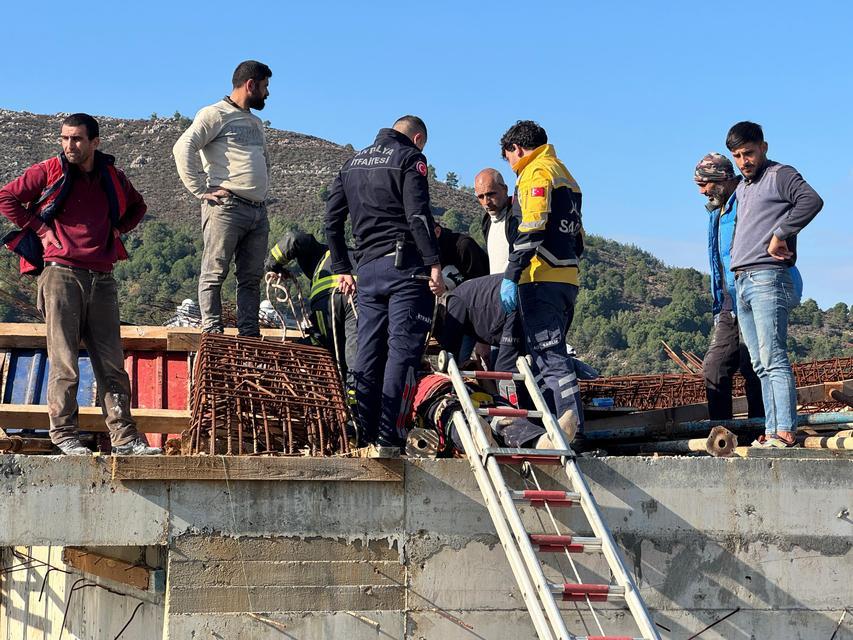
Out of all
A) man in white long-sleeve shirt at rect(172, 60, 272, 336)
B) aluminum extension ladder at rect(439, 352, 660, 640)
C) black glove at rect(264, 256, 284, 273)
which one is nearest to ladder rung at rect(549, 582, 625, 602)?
aluminum extension ladder at rect(439, 352, 660, 640)

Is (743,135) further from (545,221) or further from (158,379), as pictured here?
(158,379)

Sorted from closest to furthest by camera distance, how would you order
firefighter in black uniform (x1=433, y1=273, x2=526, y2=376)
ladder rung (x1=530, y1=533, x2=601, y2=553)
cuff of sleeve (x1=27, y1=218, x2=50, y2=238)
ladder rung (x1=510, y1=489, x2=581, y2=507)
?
ladder rung (x1=530, y1=533, x2=601, y2=553) → ladder rung (x1=510, y1=489, x2=581, y2=507) → cuff of sleeve (x1=27, y1=218, x2=50, y2=238) → firefighter in black uniform (x1=433, y1=273, x2=526, y2=376)

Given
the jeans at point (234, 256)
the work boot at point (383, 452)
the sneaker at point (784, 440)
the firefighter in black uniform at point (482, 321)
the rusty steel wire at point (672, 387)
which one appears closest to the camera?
Result: the work boot at point (383, 452)

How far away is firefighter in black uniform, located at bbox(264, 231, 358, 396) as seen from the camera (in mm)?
8492

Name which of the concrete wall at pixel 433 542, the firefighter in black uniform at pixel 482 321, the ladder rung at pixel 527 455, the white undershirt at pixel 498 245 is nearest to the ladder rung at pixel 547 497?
the ladder rung at pixel 527 455

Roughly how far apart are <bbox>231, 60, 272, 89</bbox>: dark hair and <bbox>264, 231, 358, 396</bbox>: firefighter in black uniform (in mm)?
1186

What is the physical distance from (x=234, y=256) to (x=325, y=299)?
0.81m

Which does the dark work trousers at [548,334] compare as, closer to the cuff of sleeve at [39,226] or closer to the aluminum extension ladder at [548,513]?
the aluminum extension ladder at [548,513]

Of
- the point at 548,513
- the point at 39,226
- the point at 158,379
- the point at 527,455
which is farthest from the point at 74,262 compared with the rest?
the point at 548,513

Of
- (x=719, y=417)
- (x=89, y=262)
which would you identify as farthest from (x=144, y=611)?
(x=719, y=417)

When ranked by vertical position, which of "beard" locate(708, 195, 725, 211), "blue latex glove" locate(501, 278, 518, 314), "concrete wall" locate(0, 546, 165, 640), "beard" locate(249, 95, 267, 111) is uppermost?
"beard" locate(249, 95, 267, 111)

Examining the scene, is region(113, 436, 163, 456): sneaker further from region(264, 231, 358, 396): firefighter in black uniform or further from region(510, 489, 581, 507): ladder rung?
region(510, 489, 581, 507): ladder rung

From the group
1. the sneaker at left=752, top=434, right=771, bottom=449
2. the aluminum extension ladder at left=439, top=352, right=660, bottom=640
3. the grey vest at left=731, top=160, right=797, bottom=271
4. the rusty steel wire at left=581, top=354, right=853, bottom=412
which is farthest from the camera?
the rusty steel wire at left=581, top=354, right=853, bottom=412

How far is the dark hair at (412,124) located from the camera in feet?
25.4
